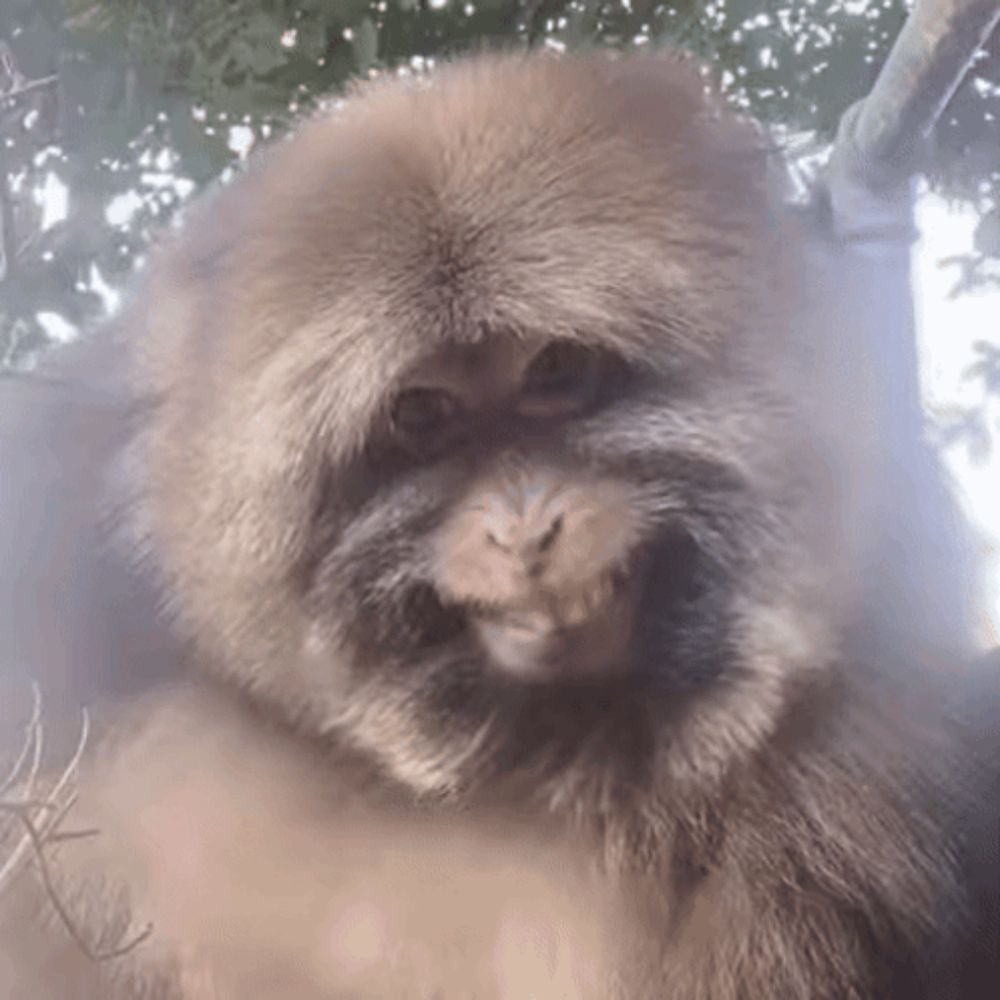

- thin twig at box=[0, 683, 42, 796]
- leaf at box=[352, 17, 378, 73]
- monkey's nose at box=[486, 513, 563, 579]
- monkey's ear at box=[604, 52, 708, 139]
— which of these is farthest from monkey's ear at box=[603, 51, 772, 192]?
thin twig at box=[0, 683, 42, 796]

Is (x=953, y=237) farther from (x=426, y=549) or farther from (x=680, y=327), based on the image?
(x=426, y=549)

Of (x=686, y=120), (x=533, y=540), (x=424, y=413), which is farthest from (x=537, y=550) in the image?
(x=686, y=120)

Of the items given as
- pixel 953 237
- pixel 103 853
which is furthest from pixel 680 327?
pixel 103 853

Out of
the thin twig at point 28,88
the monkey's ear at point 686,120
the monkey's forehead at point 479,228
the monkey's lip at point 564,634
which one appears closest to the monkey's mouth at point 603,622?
the monkey's lip at point 564,634

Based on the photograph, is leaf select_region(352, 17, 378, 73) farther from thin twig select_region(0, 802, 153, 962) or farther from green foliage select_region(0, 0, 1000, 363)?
thin twig select_region(0, 802, 153, 962)

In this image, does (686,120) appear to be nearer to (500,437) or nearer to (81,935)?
(500,437)

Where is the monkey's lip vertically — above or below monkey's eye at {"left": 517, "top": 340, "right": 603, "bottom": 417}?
below

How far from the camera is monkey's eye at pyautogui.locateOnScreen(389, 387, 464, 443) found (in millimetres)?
782

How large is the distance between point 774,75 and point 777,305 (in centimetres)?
15

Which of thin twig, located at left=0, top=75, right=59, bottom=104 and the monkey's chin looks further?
thin twig, located at left=0, top=75, right=59, bottom=104

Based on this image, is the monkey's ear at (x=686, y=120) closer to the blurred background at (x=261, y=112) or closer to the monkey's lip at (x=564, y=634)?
the blurred background at (x=261, y=112)

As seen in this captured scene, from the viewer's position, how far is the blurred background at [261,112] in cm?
83

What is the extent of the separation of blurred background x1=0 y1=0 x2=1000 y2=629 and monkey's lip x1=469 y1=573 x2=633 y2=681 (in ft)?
0.81

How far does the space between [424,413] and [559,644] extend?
0.14m
